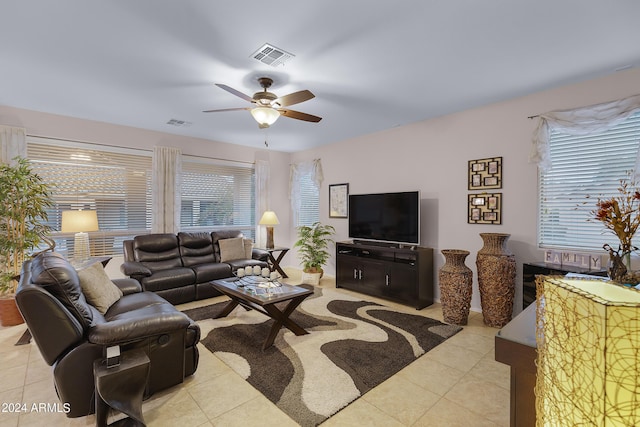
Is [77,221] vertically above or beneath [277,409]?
above

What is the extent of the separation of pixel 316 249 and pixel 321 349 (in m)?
2.77

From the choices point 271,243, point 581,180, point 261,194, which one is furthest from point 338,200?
point 581,180

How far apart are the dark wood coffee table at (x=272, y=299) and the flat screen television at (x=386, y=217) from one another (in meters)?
1.86

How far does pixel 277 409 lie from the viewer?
6.57ft

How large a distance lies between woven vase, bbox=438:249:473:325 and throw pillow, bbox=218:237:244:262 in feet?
10.5

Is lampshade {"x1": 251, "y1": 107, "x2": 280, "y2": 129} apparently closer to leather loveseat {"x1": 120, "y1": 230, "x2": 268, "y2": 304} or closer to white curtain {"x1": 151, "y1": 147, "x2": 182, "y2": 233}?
leather loveseat {"x1": 120, "y1": 230, "x2": 268, "y2": 304}

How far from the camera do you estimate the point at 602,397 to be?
439mm

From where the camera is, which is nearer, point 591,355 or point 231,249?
point 591,355

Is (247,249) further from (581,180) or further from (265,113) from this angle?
(581,180)

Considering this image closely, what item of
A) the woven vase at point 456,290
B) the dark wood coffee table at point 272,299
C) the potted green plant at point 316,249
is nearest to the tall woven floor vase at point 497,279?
the woven vase at point 456,290

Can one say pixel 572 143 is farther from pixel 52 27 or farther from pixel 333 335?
pixel 52 27

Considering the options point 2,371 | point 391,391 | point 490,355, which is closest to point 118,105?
point 2,371

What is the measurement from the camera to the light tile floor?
1.91m

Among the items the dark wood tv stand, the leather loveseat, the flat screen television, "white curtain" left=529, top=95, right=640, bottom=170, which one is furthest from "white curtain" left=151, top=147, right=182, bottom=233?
"white curtain" left=529, top=95, right=640, bottom=170
